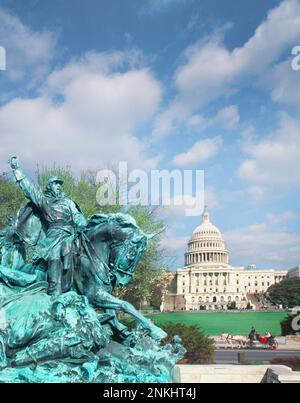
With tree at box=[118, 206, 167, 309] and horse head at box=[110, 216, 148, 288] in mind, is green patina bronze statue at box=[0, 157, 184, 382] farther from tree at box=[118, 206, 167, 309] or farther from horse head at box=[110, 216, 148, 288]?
tree at box=[118, 206, 167, 309]

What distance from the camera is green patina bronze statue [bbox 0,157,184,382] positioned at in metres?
8.28

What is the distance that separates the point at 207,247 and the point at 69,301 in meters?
116

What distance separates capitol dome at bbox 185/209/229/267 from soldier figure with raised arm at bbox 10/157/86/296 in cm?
11411

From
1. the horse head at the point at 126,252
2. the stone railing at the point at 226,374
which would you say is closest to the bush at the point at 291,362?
the stone railing at the point at 226,374

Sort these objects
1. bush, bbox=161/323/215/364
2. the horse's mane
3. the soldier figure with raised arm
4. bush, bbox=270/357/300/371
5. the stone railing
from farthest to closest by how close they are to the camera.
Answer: bush, bbox=161/323/215/364, bush, bbox=270/357/300/371, the stone railing, the horse's mane, the soldier figure with raised arm

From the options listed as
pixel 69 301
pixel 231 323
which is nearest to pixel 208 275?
pixel 231 323

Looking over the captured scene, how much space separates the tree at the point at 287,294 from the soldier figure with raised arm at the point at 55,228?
79.2m

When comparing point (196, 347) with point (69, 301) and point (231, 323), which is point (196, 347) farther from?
point (231, 323)

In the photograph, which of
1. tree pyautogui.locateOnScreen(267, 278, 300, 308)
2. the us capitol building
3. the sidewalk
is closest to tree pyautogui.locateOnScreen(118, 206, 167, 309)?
the sidewalk

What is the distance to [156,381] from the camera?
872 cm

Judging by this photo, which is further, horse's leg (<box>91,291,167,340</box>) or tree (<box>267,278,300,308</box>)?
tree (<box>267,278,300,308</box>)

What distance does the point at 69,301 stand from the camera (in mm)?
8547
